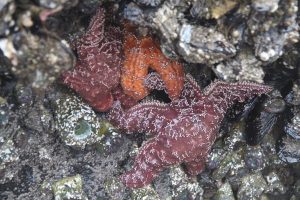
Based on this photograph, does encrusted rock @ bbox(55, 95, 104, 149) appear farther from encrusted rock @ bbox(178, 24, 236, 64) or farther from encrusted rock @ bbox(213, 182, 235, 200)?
encrusted rock @ bbox(213, 182, 235, 200)

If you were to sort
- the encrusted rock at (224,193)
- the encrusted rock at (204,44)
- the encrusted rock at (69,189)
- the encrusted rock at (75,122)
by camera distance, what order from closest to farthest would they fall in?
the encrusted rock at (204,44) → the encrusted rock at (75,122) → the encrusted rock at (69,189) → the encrusted rock at (224,193)

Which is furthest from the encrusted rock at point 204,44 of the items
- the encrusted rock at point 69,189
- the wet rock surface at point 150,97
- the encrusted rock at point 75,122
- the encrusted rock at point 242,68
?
the encrusted rock at point 69,189

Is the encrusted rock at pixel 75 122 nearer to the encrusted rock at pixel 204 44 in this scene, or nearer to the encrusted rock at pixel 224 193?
the encrusted rock at pixel 204 44

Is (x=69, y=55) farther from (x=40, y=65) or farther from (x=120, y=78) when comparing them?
(x=120, y=78)

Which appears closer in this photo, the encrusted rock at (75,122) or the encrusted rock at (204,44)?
the encrusted rock at (204,44)

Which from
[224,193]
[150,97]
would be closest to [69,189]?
[150,97]

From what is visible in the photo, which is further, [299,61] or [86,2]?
[299,61]

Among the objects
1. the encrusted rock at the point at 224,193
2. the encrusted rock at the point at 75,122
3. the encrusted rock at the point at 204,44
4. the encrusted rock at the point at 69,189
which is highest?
the encrusted rock at the point at 204,44

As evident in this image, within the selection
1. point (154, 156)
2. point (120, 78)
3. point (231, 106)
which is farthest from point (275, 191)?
point (120, 78)
